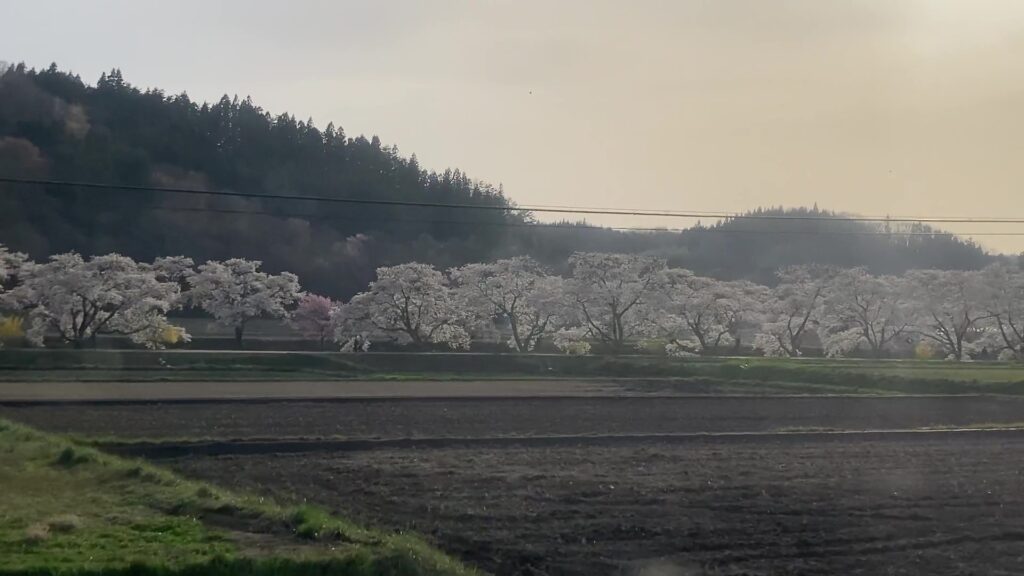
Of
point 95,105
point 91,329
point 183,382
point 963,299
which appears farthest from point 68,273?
point 95,105

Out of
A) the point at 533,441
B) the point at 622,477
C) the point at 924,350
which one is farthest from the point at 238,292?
the point at 622,477

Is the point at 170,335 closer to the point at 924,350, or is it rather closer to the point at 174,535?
the point at 174,535

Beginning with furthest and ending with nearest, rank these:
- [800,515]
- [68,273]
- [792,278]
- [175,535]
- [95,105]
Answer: [95,105] → [792,278] → [68,273] → [800,515] → [175,535]

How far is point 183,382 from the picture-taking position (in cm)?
3450

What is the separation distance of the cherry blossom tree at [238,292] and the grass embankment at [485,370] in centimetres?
1911

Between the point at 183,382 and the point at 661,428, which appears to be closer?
the point at 661,428

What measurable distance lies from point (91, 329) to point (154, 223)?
35249mm

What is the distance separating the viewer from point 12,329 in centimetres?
5209

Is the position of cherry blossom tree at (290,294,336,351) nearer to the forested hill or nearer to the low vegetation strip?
the forested hill

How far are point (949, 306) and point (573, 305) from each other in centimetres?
2482

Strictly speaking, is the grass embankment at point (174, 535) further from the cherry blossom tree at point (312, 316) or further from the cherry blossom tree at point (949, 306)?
the cherry blossom tree at point (949, 306)

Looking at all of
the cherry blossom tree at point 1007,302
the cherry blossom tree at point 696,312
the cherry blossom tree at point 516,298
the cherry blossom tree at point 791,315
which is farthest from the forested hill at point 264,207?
the cherry blossom tree at point 516,298

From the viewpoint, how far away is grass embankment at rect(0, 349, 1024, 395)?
126 feet

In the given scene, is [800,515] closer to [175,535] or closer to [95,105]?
[175,535]
